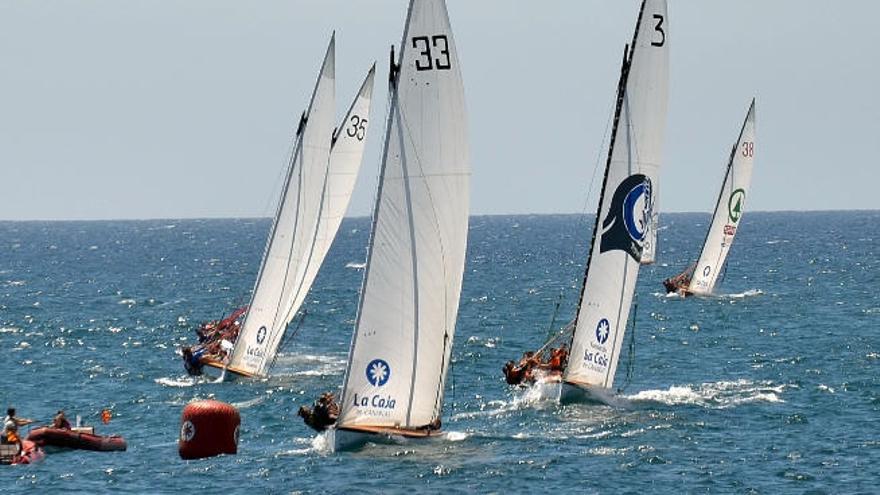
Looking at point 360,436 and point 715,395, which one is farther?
point 715,395

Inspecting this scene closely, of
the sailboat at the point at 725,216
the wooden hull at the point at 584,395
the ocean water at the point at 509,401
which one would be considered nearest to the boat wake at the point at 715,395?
the ocean water at the point at 509,401

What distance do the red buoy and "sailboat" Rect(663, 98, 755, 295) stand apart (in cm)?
6401

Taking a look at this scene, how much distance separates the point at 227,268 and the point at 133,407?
4269 inches

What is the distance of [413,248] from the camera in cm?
4666

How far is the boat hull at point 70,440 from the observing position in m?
51.2

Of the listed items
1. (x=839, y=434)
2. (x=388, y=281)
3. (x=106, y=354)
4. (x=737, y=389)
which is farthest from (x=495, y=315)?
(x=388, y=281)

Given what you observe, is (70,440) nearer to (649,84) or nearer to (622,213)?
(622,213)

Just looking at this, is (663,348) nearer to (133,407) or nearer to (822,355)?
(822,355)

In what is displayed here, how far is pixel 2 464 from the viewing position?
162 ft

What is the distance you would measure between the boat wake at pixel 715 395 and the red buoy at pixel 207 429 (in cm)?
1714

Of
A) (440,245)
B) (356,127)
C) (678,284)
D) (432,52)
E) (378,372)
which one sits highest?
(432,52)

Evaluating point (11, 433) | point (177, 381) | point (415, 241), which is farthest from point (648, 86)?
point (177, 381)

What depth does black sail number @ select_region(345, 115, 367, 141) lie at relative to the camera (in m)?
67.9

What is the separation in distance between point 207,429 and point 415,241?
8.67 meters
